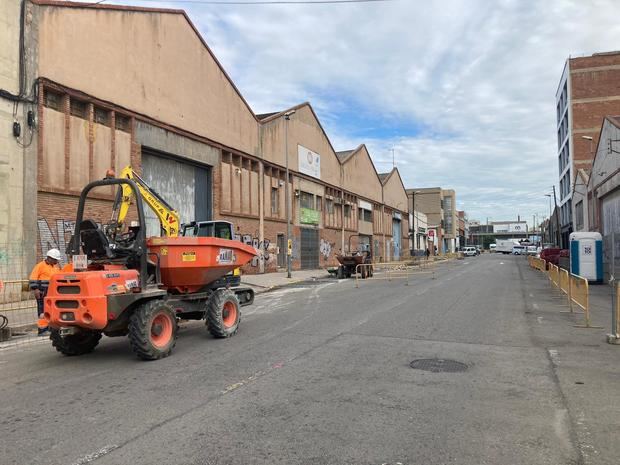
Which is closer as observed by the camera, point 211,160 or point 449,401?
point 449,401

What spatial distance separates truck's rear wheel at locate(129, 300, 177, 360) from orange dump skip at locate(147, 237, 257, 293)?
87 centimetres

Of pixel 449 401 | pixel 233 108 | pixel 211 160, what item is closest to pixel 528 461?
pixel 449 401

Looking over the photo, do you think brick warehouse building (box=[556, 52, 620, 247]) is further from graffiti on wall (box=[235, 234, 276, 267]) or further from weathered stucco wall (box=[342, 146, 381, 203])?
graffiti on wall (box=[235, 234, 276, 267])

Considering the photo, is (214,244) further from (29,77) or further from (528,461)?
(29,77)

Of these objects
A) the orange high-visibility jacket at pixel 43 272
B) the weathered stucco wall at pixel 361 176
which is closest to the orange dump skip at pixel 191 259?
the orange high-visibility jacket at pixel 43 272

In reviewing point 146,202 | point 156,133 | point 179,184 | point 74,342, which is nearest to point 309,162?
point 179,184

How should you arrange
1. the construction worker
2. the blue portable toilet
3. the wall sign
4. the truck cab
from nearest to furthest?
the construction worker → the truck cab → the blue portable toilet → the wall sign

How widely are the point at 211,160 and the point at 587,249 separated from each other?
64.1 feet

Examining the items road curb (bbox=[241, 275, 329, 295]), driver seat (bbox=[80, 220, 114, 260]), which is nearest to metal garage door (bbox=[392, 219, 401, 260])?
road curb (bbox=[241, 275, 329, 295])

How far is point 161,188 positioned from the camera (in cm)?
2348

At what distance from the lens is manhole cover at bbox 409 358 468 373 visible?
23.2 feet

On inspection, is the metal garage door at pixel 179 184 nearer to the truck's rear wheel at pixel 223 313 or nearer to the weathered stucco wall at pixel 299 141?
the weathered stucco wall at pixel 299 141

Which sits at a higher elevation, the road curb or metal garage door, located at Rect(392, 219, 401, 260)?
metal garage door, located at Rect(392, 219, 401, 260)

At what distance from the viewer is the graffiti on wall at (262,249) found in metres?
29.8
